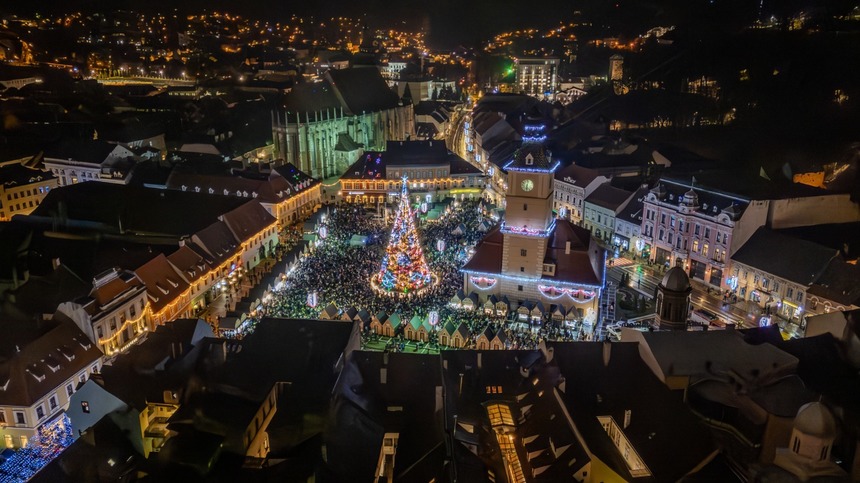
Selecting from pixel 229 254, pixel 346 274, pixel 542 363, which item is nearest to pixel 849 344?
pixel 542 363

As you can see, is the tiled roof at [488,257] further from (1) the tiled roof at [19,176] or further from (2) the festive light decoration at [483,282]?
(1) the tiled roof at [19,176]

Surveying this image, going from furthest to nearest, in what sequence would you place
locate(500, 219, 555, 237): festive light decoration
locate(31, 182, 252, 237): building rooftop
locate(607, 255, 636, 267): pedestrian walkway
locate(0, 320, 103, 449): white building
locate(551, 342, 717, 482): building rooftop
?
locate(607, 255, 636, 267): pedestrian walkway, locate(31, 182, 252, 237): building rooftop, locate(500, 219, 555, 237): festive light decoration, locate(0, 320, 103, 449): white building, locate(551, 342, 717, 482): building rooftop

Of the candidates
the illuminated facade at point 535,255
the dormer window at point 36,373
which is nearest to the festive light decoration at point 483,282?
the illuminated facade at point 535,255

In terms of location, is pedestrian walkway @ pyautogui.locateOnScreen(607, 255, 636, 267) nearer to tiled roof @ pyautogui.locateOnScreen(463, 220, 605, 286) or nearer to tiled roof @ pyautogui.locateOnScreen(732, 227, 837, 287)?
tiled roof @ pyautogui.locateOnScreen(463, 220, 605, 286)

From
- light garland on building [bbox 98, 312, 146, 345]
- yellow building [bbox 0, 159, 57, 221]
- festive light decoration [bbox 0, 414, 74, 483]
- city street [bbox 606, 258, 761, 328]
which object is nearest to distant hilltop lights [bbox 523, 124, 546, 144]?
city street [bbox 606, 258, 761, 328]

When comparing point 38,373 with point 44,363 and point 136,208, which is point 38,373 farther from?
point 136,208

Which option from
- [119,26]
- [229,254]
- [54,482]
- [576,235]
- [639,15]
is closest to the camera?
[54,482]

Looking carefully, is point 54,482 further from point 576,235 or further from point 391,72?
point 391,72
